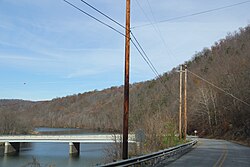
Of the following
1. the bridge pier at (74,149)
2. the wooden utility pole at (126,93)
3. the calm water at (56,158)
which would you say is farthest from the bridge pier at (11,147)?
the wooden utility pole at (126,93)

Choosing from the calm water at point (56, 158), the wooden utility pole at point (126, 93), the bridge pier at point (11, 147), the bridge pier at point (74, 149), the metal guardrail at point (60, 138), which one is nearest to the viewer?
the wooden utility pole at point (126, 93)

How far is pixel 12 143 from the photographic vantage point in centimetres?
8075

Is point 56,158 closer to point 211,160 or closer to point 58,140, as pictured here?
point 58,140

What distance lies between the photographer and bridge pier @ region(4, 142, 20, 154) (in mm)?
78175

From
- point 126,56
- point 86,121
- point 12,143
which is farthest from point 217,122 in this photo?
point 86,121

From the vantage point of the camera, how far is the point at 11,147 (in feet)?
262

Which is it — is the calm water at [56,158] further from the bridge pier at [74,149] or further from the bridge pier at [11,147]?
the bridge pier at [11,147]

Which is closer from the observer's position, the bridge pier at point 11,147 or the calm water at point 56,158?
the calm water at point 56,158

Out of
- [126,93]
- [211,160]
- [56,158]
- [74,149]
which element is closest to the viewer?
[126,93]

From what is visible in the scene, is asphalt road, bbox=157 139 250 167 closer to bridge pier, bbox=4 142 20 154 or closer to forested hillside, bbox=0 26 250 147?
forested hillside, bbox=0 26 250 147

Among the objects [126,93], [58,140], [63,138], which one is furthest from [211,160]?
[58,140]

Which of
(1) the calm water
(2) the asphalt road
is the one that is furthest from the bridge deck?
(2) the asphalt road

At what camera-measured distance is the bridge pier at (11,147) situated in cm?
7818

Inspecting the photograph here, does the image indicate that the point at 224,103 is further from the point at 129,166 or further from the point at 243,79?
the point at 129,166
